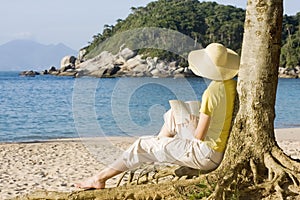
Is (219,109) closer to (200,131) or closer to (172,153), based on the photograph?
(200,131)

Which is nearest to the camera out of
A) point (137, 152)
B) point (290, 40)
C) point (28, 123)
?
point (137, 152)

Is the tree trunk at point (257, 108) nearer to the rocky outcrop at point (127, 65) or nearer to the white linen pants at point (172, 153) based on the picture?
the white linen pants at point (172, 153)

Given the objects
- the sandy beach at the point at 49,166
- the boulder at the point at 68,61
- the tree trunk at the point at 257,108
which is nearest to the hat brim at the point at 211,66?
the tree trunk at the point at 257,108

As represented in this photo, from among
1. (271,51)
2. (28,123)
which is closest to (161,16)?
(28,123)

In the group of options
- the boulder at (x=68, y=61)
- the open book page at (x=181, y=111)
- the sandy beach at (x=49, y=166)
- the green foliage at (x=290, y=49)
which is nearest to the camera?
the open book page at (x=181, y=111)

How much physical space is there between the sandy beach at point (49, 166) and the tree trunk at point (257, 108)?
327 cm

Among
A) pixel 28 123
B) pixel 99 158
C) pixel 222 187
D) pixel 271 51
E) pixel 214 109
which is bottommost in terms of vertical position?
pixel 28 123

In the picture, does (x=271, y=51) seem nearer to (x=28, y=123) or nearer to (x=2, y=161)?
(x=2, y=161)

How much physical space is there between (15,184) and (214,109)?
472 centimetres

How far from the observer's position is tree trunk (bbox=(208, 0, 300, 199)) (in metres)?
5.59

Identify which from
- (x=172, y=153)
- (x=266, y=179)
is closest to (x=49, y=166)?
(x=172, y=153)

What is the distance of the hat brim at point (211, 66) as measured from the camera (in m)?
5.90

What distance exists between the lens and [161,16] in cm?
8569

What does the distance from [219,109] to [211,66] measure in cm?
53
